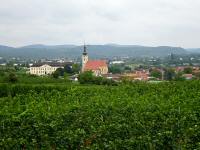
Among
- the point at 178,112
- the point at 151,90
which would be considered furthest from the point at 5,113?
the point at 151,90

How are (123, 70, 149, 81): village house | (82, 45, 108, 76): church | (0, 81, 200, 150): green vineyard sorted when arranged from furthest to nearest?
1. (82, 45, 108, 76): church
2. (123, 70, 149, 81): village house
3. (0, 81, 200, 150): green vineyard

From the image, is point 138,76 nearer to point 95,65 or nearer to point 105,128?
point 95,65

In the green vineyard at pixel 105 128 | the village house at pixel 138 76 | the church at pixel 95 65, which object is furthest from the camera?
the church at pixel 95 65

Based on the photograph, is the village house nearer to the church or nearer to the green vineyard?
the church

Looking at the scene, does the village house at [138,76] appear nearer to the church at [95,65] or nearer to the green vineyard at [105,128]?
the church at [95,65]

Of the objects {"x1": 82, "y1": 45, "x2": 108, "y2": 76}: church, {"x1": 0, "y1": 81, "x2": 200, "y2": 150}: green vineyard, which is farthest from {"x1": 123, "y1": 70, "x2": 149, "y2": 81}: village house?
{"x1": 0, "y1": 81, "x2": 200, "y2": 150}: green vineyard

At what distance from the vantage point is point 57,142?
493 inches

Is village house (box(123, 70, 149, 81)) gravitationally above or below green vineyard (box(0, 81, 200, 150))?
below

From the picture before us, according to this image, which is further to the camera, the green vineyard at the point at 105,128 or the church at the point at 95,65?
the church at the point at 95,65

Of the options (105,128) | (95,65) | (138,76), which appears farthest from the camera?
(95,65)

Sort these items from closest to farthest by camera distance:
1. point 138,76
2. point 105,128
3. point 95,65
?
point 105,128, point 138,76, point 95,65

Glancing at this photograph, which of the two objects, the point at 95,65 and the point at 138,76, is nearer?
the point at 138,76

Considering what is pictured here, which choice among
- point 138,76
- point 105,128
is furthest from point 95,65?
point 105,128

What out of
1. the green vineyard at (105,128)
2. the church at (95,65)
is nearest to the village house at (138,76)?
the church at (95,65)
